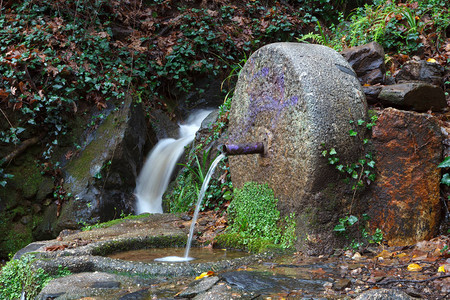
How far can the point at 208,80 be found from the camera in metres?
8.43

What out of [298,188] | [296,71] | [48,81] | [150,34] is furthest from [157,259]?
[150,34]

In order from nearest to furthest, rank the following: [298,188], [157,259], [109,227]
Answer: [298,188], [157,259], [109,227]

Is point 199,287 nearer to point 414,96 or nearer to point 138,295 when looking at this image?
point 138,295

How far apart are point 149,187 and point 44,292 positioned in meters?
4.03

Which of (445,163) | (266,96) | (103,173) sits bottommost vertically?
(445,163)

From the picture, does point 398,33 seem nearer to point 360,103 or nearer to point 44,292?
point 360,103

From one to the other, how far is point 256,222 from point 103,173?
3.45 meters

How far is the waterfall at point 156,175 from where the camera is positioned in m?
6.50

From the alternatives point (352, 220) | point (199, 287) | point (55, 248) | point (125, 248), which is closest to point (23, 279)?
point (55, 248)

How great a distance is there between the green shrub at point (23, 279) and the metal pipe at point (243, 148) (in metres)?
1.67

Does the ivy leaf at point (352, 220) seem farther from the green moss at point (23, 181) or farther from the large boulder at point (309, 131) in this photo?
Answer: the green moss at point (23, 181)

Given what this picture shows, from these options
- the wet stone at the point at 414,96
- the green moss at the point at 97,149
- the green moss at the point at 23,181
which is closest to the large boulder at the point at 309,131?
the wet stone at the point at 414,96

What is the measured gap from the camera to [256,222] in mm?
3752

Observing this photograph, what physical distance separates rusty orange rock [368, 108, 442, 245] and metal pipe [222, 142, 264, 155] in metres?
1.03
